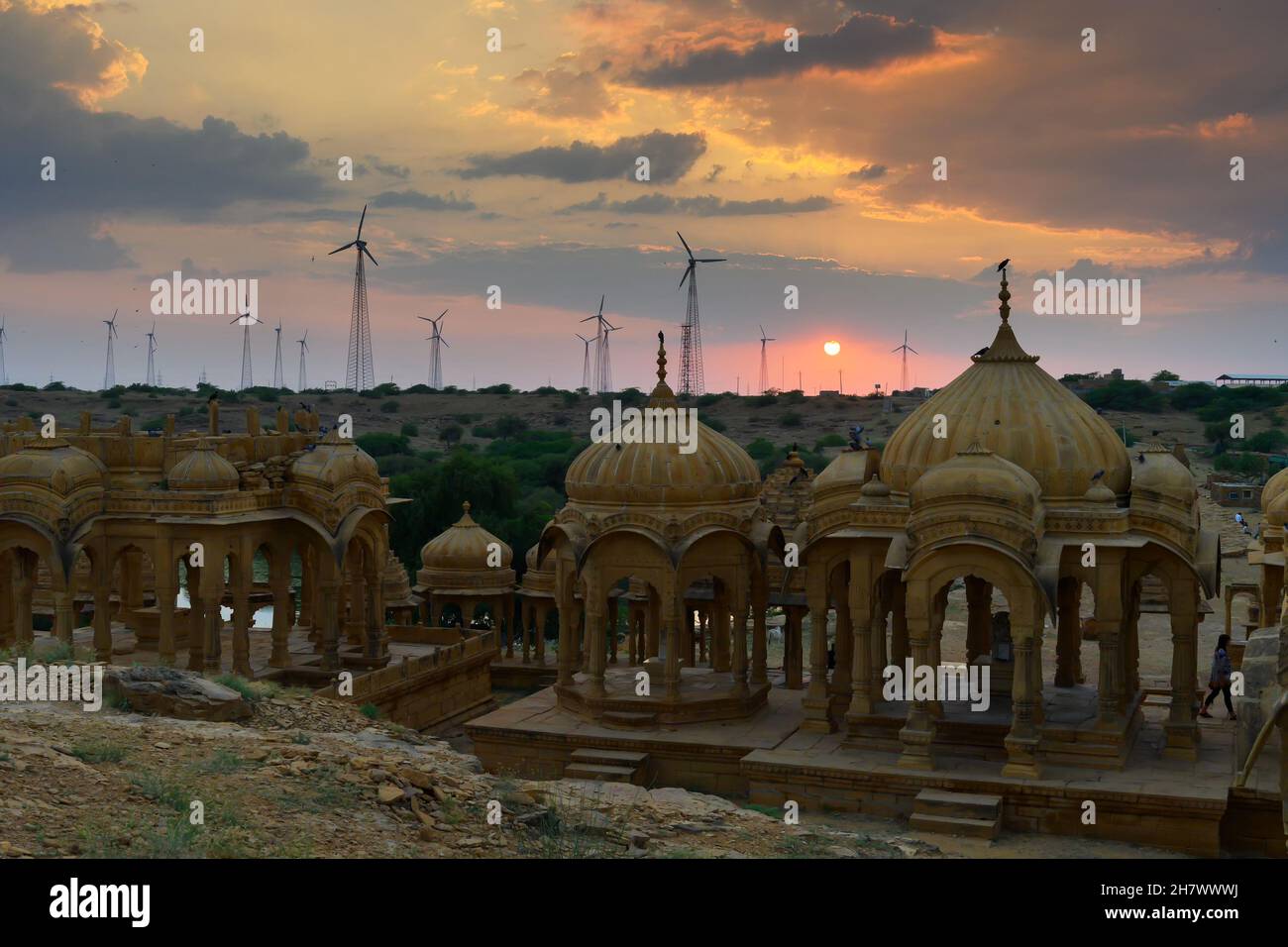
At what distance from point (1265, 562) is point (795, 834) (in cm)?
1223

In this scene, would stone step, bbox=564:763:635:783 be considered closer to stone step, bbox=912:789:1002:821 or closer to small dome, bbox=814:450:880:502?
stone step, bbox=912:789:1002:821

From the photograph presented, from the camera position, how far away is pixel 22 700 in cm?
1691

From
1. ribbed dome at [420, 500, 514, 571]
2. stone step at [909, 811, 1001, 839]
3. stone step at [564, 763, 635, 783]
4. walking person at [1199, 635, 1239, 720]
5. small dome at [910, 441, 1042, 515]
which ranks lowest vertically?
stone step at [909, 811, 1001, 839]

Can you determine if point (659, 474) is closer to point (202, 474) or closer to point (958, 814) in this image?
point (958, 814)

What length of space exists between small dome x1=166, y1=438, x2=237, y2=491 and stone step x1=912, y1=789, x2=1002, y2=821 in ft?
48.5

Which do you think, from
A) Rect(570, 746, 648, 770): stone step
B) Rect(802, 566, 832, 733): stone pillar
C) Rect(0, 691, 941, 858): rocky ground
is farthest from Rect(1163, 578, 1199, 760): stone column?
Rect(570, 746, 648, 770): stone step

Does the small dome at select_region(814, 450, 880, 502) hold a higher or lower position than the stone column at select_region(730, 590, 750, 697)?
higher

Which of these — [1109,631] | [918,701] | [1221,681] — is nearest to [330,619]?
[918,701]

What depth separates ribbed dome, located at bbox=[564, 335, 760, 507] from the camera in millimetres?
24766

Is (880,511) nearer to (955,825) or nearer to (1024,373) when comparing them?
(1024,373)

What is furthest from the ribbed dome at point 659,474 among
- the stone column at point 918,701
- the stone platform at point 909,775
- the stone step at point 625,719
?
the stone column at point 918,701

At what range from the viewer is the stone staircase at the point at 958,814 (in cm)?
1967

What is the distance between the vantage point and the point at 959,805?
20.1 metres
